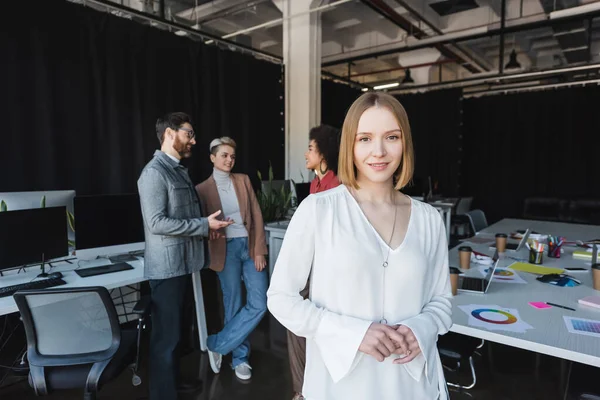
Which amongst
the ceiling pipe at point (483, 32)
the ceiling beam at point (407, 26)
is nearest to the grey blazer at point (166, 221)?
the ceiling beam at point (407, 26)

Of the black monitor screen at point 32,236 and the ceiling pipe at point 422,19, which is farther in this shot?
the ceiling pipe at point 422,19


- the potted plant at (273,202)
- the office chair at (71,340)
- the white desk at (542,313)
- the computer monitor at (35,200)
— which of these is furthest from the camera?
the potted plant at (273,202)

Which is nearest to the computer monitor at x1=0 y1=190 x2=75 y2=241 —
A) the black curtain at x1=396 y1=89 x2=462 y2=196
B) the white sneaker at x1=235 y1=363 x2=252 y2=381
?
the white sneaker at x1=235 y1=363 x2=252 y2=381

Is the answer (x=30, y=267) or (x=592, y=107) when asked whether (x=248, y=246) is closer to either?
(x=30, y=267)

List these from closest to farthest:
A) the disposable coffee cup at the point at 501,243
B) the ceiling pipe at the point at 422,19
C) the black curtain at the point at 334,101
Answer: the disposable coffee cup at the point at 501,243, the ceiling pipe at the point at 422,19, the black curtain at the point at 334,101

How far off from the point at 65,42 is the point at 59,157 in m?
1.13

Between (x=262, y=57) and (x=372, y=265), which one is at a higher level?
(x=262, y=57)

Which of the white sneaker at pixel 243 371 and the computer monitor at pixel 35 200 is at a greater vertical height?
the computer monitor at pixel 35 200

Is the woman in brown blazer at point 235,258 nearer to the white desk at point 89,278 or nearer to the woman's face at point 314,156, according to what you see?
the white desk at point 89,278

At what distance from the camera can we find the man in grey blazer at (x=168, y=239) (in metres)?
1.91

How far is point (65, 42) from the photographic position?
3654mm

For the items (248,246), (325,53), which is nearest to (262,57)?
(325,53)

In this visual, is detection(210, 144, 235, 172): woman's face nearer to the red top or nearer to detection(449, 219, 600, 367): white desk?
the red top

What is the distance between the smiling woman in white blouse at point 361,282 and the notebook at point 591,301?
3.88ft
